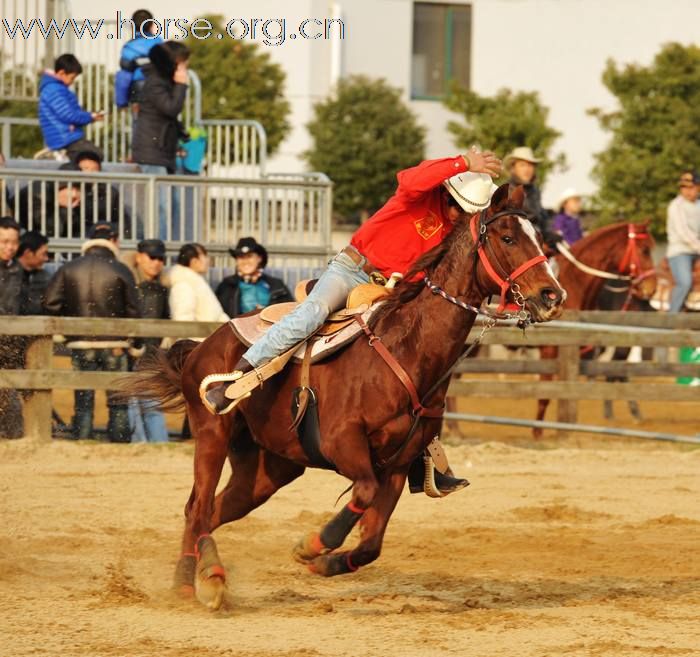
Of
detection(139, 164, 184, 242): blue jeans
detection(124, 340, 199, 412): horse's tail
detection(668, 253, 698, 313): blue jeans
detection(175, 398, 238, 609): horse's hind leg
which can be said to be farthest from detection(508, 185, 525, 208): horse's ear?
detection(668, 253, 698, 313): blue jeans

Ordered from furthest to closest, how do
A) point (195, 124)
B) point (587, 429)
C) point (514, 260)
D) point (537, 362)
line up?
point (195, 124) → point (537, 362) → point (587, 429) → point (514, 260)

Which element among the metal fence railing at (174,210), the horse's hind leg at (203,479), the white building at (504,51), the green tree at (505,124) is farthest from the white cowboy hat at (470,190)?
the white building at (504,51)

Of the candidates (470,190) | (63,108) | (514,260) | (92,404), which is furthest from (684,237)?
(514,260)

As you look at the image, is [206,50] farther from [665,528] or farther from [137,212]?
[665,528]

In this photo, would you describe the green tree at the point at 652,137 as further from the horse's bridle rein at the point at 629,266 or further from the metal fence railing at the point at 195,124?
the metal fence railing at the point at 195,124

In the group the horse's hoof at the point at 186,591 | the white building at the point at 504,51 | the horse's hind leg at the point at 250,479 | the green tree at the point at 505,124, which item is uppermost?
the white building at the point at 504,51

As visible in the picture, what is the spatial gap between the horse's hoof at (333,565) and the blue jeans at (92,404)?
595 centimetres

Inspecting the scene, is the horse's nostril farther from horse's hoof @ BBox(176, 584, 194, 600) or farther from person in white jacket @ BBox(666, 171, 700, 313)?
person in white jacket @ BBox(666, 171, 700, 313)

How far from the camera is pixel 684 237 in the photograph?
16.7 m

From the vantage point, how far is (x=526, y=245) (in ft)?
21.6

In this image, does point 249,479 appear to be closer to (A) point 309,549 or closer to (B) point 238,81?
(A) point 309,549

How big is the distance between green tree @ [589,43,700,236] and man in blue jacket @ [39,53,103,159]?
1402 cm

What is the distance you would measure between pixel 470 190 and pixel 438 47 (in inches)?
1019

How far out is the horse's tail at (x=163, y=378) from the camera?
A: 805cm
